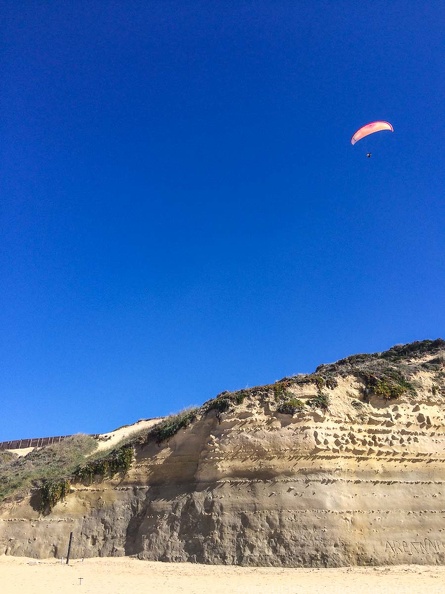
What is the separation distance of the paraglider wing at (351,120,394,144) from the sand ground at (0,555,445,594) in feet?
67.5

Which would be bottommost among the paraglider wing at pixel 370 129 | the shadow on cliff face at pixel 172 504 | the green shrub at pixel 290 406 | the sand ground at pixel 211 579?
the sand ground at pixel 211 579

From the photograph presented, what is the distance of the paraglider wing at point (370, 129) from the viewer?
2575cm

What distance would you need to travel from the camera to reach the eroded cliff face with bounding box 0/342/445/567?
16297 mm

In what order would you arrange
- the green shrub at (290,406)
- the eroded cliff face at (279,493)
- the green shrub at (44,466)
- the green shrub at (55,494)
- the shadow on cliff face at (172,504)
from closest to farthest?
the eroded cliff face at (279,493) < the shadow on cliff face at (172,504) < the green shrub at (290,406) < the green shrub at (55,494) < the green shrub at (44,466)

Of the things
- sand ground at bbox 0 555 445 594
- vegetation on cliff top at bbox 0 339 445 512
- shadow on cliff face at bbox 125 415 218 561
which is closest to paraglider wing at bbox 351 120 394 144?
vegetation on cliff top at bbox 0 339 445 512

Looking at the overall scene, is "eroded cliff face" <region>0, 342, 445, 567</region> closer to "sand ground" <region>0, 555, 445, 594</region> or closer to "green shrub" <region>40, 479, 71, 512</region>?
"green shrub" <region>40, 479, 71, 512</region>

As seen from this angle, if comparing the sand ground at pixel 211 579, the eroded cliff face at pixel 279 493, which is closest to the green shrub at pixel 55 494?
the eroded cliff face at pixel 279 493

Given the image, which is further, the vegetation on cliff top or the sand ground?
the vegetation on cliff top

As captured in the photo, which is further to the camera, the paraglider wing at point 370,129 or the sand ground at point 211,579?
the paraglider wing at point 370,129

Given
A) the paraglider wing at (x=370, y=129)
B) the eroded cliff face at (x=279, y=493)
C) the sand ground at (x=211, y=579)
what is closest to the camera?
the sand ground at (x=211, y=579)

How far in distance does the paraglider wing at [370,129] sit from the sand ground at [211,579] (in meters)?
20.6

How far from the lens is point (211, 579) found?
15078 mm

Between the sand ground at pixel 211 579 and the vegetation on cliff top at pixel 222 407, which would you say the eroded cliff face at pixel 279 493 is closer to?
the vegetation on cliff top at pixel 222 407

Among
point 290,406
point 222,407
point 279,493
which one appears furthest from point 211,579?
point 290,406
